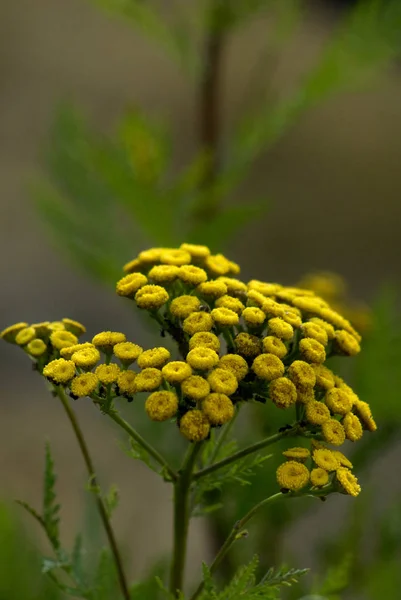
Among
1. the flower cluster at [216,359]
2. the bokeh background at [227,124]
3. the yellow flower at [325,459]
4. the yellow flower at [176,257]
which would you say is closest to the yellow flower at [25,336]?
the flower cluster at [216,359]

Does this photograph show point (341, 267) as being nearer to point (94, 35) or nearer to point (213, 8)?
point (94, 35)

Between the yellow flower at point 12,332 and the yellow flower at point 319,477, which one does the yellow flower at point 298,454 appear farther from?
the yellow flower at point 12,332

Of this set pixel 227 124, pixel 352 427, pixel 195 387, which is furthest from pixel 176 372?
pixel 227 124

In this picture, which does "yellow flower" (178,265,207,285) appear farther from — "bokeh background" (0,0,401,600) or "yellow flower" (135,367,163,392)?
"bokeh background" (0,0,401,600)

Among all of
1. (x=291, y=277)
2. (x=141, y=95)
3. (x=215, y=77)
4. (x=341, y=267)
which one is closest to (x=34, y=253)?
(x=141, y=95)

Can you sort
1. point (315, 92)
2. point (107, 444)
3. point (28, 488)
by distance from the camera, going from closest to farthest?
point (315, 92) → point (28, 488) → point (107, 444)

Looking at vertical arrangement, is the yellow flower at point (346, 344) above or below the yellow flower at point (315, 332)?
above

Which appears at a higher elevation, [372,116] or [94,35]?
[372,116]
